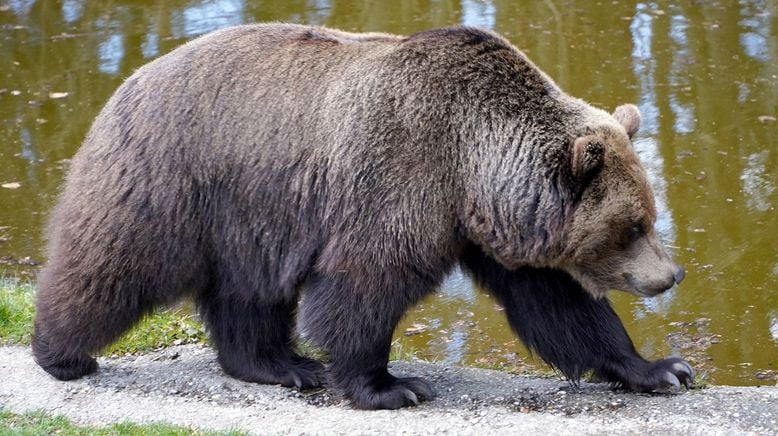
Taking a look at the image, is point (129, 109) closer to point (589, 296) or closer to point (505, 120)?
point (505, 120)

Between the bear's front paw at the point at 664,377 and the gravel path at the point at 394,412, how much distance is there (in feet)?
0.24

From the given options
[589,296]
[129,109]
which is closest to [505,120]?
[589,296]

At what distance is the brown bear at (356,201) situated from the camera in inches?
251

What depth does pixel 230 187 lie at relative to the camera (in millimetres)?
6797

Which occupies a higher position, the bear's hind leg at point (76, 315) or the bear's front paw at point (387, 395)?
the bear's hind leg at point (76, 315)

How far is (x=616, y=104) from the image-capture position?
1277 cm

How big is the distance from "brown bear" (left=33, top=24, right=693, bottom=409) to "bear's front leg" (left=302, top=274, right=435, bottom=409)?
12mm

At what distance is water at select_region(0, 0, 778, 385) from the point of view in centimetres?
934

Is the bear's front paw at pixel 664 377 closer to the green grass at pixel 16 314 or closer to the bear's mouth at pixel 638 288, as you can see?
the bear's mouth at pixel 638 288

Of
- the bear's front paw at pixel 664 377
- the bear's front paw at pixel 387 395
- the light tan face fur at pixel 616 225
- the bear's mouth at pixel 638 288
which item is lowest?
the bear's front paw at pixel 387 395

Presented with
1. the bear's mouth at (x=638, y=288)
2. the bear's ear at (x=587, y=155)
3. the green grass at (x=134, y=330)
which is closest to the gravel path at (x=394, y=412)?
the green grass at (x=134, y=330)

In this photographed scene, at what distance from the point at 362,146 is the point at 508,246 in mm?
993

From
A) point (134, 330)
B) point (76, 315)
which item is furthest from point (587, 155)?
point (134, 330)

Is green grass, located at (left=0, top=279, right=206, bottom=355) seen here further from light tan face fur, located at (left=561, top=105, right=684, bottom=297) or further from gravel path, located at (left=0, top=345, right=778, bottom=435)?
light tan face fur, located at (left=561, top=105, right=684, bottom=297)
